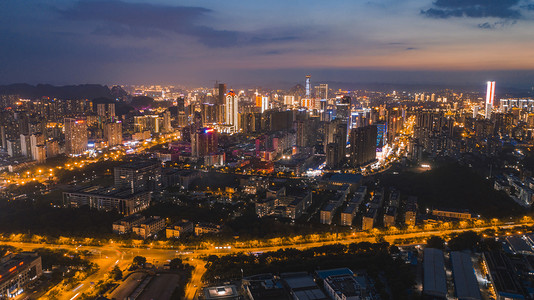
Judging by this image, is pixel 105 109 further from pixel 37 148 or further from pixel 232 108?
pixel 37 148

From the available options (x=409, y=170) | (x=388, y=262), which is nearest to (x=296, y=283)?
(x=388, y=262)

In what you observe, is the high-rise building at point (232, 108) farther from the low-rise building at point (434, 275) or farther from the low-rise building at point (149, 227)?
the low-rise building at point (434, 275)

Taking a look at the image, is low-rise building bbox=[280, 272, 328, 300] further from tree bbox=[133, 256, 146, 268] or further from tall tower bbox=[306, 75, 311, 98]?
tall tower bbox=[306, 75, 311, 98]

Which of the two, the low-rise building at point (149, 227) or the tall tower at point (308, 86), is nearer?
the low-rise building at point (149, 227)

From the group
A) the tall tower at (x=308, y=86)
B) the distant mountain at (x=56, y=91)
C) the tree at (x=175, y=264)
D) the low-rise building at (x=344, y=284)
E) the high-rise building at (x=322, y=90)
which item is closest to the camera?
the low-rise building at (x=344, y=284)

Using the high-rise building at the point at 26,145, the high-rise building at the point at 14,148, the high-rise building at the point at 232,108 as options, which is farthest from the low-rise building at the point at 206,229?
the high-rise building at the point at 232,108

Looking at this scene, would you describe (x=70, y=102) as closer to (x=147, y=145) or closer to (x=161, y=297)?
(x=147, y=145)

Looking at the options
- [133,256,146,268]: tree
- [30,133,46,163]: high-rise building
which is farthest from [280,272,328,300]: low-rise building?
[30,133,46,163]: high-rise building
